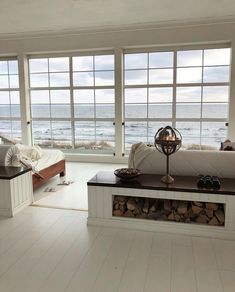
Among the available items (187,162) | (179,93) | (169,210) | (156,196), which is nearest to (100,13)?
(179,93)

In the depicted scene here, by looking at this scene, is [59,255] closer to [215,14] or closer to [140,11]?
[140,11]

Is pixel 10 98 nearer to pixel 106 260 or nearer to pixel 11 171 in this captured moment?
pixel 11 171

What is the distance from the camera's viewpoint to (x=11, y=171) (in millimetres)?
3416

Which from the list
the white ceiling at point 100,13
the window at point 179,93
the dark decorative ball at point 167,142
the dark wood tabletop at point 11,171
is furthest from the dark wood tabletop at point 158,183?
the window at point 179,93

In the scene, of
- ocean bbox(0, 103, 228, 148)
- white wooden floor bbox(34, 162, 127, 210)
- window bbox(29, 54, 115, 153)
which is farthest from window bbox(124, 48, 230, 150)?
white wooden floor bbox(34, 162, 127, 210)

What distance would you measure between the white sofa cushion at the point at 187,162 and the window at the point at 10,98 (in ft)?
15.1

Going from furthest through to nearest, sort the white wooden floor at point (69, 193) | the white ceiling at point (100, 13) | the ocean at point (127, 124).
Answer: the ocean at point (127, 124)
the white ceiling at point (100, 13)
the white wooden floor at point (69, 193)

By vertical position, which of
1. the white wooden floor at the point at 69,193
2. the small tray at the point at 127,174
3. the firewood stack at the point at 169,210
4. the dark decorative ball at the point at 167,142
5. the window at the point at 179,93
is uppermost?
the window at the point at 179,93

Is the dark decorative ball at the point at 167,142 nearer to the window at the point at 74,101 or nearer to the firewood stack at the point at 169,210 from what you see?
the firewood stack at the point at 169,210

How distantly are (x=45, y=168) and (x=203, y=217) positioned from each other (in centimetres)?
265

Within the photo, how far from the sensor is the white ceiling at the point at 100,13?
445cm

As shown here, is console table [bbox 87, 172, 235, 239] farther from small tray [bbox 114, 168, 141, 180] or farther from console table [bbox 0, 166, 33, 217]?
console table [bbox 0, 166, 33, 217]

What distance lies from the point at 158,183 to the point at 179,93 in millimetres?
3638

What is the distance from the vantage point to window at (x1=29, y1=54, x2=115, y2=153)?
6359mm
